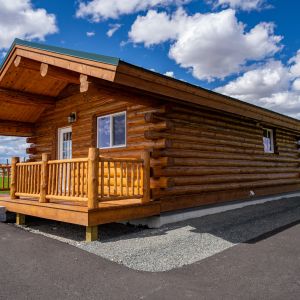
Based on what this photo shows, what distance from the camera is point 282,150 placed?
44.5 ft

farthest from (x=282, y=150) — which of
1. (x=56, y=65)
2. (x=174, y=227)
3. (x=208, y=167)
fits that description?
(x=56, y=65)

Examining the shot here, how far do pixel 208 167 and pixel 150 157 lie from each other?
217 cm

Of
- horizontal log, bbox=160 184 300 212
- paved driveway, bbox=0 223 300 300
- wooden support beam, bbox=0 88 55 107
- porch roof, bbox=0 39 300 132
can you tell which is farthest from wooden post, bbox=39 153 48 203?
wooden support beam, bbox=0 88 55 107

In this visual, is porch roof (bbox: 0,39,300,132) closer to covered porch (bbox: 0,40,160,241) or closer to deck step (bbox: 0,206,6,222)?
covered porch (bbox: 0,40,160,241)

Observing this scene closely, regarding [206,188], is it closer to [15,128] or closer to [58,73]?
[58,73]

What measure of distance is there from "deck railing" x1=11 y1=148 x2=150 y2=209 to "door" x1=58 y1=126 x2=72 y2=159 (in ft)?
8.65

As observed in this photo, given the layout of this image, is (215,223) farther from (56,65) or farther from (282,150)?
(282,150)

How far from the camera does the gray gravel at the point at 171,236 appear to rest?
516 centimetres

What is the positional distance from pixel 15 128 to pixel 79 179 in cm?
684

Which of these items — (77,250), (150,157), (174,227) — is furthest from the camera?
(150,157)

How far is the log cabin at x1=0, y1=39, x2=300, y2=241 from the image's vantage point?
6.38m

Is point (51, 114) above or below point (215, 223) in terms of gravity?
above

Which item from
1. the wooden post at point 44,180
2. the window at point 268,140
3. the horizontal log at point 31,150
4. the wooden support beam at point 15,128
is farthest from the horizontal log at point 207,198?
the wooden support beam at point 15,128

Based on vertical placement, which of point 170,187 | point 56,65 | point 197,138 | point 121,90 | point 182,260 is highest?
point 56,65
